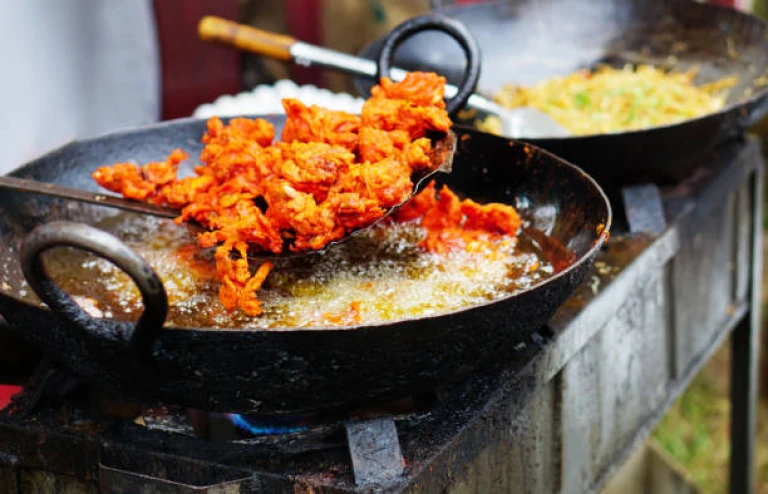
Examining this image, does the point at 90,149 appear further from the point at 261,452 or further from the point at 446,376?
the point at 446,376

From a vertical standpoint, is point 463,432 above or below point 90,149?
below

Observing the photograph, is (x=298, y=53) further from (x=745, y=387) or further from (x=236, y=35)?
(x=745, y=387)

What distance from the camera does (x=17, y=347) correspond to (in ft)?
8.00

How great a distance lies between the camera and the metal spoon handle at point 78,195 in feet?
6.20

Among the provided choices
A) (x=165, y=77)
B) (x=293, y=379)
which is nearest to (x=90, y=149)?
(x=293, y=379)

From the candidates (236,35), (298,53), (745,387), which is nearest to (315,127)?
(298,53)

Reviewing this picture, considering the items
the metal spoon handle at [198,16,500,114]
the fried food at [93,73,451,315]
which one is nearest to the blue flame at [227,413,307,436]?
the fried food at [93,73,451,315]

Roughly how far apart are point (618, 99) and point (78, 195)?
1960 millimetres

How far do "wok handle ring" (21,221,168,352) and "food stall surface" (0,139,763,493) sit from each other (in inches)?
15.5

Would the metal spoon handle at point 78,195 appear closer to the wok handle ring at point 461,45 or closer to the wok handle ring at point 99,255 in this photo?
the wok handle ring at point 99,255

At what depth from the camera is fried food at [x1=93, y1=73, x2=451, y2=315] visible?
1.79 m

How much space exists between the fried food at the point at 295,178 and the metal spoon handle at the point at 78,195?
45 mm

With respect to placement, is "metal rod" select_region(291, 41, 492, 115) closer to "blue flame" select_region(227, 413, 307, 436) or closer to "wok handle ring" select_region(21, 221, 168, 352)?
"blue flame" select_region(227, 413, 307, 436)

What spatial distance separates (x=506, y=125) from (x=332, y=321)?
1365mm
